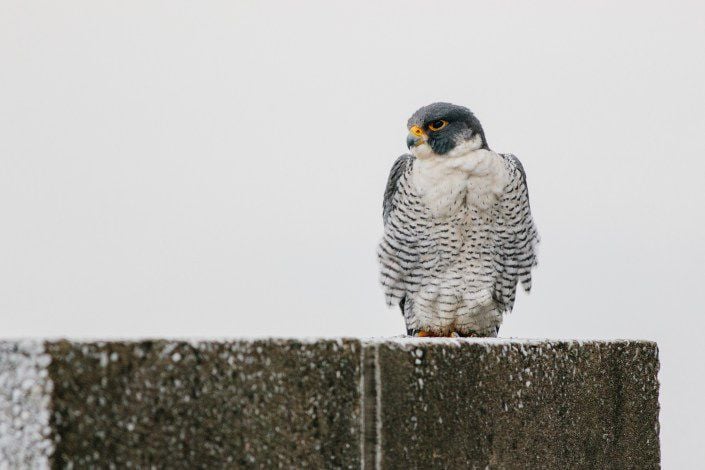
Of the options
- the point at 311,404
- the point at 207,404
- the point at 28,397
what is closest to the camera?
the point at 28,397

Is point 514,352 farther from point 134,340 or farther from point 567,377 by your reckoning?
point 134,340

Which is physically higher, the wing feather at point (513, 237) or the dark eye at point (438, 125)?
the dark eye at point (438, 125)

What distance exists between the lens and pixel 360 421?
2.43 meters

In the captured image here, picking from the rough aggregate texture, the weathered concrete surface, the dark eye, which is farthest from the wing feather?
the rough aggregate texture

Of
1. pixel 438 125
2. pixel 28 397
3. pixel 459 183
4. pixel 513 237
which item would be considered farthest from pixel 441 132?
pixel 28 397

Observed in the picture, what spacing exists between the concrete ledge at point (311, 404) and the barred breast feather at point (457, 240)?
1.01m

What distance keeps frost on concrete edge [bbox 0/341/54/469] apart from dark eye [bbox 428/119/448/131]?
9.96 ft

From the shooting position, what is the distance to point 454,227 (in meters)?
4.47

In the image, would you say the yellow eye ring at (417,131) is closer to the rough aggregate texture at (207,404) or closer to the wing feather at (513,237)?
the wing feather at (513,237)

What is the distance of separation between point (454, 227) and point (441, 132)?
1.53 feet

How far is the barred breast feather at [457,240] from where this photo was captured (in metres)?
4.48

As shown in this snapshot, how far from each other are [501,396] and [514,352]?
0.17m

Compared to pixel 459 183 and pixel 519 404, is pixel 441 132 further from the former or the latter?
pixel 519 404

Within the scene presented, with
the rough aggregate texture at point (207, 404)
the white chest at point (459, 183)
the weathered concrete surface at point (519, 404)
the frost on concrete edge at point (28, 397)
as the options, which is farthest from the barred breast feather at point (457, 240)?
the frost on concrete edge at point (28, 397)
